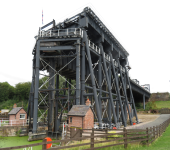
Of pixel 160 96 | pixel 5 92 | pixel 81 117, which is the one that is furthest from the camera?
pixel 5 92

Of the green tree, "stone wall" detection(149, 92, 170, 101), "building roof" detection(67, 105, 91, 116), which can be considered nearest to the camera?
"building roof" detection(67, 105, 91, 116)

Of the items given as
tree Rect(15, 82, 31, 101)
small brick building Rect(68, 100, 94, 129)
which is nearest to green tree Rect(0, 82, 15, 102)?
tree Rect(15, 82, 31, 101)

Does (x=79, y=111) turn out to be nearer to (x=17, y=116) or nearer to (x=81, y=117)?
(x=81, y=117)

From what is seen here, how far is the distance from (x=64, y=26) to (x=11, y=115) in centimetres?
1668

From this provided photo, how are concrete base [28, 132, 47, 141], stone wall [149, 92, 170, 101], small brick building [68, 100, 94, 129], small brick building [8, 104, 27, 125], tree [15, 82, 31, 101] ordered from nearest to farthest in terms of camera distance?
small brick building [68, 100, 94, 129] → concrete base [28, 132, 47, 141] → small brick building [8, 104, 27, 125] → stone wall [149, 92, 170, 101] → tree [15, 82, 31, 101]

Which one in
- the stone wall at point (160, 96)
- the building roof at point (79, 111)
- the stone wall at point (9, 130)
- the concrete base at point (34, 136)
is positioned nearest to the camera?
the building roof at point (79, 111)

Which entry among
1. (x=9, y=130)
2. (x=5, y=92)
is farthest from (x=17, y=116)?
(x=5, y=92)

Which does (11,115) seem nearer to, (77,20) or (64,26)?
(64,26)

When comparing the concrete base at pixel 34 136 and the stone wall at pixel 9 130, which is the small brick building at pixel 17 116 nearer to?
the stone wall at pixel 9 130

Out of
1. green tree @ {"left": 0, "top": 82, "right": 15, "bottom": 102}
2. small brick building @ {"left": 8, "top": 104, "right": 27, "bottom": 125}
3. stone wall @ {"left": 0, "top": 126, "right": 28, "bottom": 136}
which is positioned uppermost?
green tree @ {"left": 0, "top": 82, "right": 15, "bottom": 102}

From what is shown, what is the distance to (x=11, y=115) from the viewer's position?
27266 mm

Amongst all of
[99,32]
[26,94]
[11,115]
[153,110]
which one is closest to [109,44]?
[99,32]

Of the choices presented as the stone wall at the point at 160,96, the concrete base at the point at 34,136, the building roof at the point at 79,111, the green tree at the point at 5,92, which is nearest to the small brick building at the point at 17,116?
the concrete base at the point at 34,136

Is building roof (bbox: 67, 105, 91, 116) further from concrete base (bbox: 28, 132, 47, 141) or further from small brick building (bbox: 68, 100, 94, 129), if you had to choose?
concrete base (bbox: 28, 132, 47, 141)
